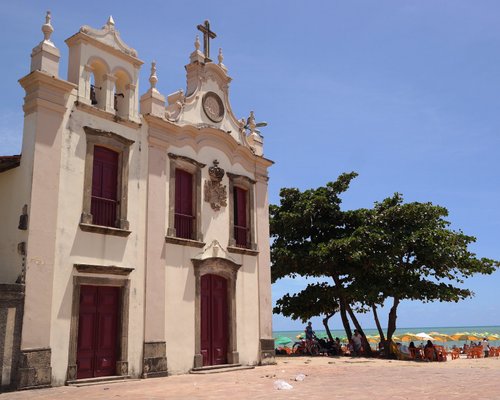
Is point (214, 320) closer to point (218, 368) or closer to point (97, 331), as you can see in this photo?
point (218, 368)

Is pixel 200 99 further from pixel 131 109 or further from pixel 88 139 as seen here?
pixel 88 139

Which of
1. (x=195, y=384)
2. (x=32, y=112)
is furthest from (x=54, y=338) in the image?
(x=32, y=112)

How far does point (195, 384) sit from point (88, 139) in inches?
270

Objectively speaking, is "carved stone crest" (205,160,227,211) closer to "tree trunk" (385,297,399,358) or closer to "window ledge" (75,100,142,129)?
"window ledge" (75,100,142,129)

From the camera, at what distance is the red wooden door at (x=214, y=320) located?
1673 cm

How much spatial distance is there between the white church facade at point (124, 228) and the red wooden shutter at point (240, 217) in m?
0.05

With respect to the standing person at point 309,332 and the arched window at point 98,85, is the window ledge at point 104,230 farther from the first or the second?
the standing person at point 309,332

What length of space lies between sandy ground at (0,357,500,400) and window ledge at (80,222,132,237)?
383 cm

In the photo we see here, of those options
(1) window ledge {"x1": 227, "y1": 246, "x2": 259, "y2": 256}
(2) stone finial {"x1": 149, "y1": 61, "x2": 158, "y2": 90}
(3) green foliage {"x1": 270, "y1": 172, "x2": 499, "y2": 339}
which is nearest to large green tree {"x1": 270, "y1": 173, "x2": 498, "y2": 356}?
(3) green foliage {"x1": 270, "y1": 172, "x2": 499, "y2": 339}

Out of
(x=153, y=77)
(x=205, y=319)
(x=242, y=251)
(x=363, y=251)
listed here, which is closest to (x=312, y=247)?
(x=363, y=251)

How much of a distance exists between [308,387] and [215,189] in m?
7.81

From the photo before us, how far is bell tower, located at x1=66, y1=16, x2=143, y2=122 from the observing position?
1455cm

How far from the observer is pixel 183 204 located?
55.8ft

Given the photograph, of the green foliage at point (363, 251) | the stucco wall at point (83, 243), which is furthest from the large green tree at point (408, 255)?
the stucco wall at point (83, 243)
